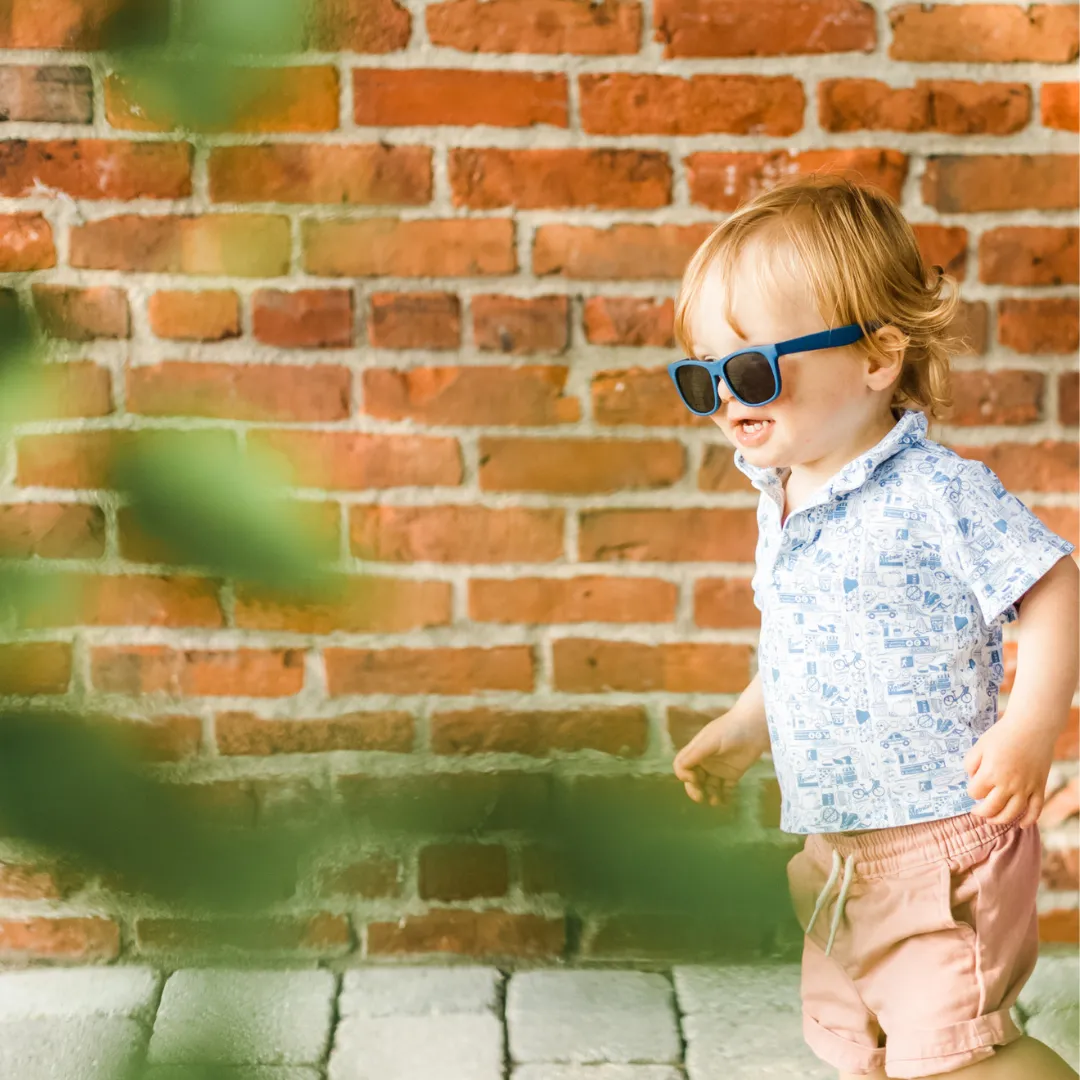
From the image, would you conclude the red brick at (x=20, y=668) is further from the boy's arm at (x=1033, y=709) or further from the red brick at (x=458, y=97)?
the red brick at (x=458, y=97)

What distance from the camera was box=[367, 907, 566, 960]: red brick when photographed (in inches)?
58.3

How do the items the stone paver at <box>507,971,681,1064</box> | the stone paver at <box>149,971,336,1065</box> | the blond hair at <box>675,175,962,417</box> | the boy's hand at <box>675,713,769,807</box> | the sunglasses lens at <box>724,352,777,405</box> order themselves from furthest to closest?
1. the stone paver at <box>507,971,681,1064</box>
2. the boy's hand at <box>675,713,769,807</box>
3. the blond hair at <box>675,175,962,417</box>
4. the sunglasses lens at <box>724,352,777,405</box>
5. the stone paver at <box>149,971,336,1065</box>

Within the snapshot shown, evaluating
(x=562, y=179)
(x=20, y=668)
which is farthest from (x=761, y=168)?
(x=20, y=668)

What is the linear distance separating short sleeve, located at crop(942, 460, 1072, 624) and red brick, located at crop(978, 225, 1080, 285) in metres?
0.54

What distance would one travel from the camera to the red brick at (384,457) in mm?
1334

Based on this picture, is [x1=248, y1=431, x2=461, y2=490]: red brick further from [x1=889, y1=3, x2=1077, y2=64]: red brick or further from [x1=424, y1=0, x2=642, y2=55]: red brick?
[x1=889, y1=3, x2=1077, y2=64]: red brick

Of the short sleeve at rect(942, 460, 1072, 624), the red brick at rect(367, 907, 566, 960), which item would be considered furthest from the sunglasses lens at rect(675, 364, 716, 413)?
the red brick at rect(367, 907, 566, 960)

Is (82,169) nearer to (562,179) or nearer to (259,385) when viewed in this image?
(259,385)

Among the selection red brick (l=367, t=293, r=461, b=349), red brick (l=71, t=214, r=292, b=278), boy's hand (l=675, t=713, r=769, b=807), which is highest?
red brick (l=71, t=214, r=292, b=278)

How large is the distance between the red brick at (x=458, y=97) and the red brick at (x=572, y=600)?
0.50 m

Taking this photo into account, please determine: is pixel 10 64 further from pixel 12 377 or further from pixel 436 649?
pixel 12 377

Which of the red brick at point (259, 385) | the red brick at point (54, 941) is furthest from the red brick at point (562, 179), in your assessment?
the red brick at point (54, 941)

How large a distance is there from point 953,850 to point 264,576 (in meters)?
0.78

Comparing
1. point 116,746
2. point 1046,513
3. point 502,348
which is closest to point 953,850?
point 1046,513
